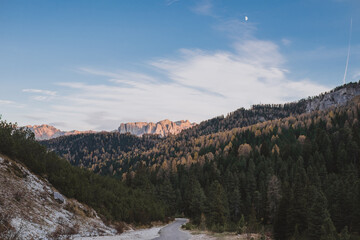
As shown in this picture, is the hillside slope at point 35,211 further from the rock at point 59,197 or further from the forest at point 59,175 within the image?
the forest at point 59,175

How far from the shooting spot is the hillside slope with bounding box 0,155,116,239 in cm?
2247

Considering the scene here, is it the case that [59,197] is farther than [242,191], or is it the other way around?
[242,191]

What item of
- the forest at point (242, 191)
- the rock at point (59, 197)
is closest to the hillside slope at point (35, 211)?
the rock at point (59, 197)

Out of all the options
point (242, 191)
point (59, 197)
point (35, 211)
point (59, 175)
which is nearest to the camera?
point (35, 211)

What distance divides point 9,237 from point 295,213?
39.4m

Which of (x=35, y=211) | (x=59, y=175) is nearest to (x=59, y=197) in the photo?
(x=59, y=175)

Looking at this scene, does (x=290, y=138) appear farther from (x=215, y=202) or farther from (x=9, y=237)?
(x=9, y=237)

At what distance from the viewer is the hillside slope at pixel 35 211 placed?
22.5 m

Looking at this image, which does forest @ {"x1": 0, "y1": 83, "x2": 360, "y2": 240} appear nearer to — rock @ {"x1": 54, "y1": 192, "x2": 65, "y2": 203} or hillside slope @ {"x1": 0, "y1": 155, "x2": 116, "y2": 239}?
rock @ {"x1": 54, "y1": 192, "x2": 65, "y2": 203}

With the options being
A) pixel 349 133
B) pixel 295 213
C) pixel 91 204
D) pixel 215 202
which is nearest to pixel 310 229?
pixel 295 213

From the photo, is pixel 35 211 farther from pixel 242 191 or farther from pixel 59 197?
pixel 242 191

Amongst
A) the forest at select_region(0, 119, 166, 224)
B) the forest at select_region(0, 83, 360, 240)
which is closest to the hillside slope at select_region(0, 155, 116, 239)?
the forest at select_region(0, 119, 166, 224)

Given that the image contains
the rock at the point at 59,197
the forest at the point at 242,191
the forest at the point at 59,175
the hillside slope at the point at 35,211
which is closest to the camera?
the hillside slope at the point at 35,211

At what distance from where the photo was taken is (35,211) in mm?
27047
